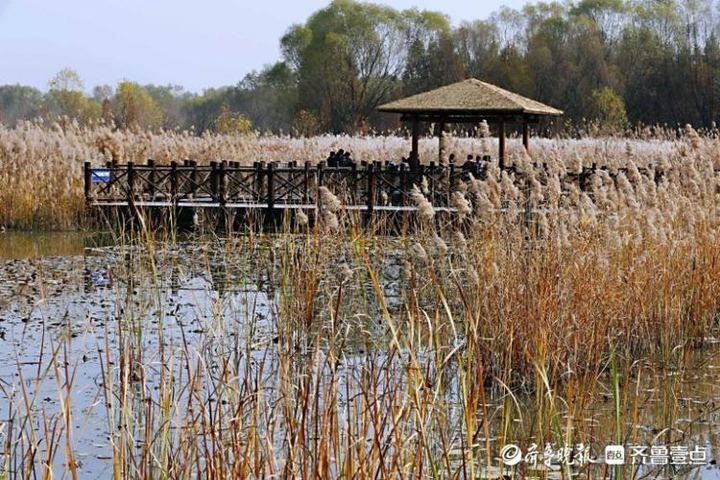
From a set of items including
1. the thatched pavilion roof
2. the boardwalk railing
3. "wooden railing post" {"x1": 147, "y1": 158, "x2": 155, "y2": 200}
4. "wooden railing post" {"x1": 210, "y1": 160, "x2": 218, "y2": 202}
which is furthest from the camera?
the thatched pavilion roof

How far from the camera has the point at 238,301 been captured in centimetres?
909

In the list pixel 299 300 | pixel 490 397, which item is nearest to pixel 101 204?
pixel 299 300

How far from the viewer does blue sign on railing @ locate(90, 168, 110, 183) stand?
54.0 feet

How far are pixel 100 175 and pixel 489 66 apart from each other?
31809mm

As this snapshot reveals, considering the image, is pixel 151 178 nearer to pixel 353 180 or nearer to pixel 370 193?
pixel 353 180

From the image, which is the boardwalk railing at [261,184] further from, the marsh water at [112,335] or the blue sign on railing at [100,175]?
the marsh water at [112,335]

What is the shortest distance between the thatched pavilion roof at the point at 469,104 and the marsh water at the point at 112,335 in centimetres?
473

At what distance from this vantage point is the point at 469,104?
57.2 ft

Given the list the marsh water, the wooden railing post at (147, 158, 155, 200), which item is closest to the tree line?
the wooden railing post at (147, 158, 155, 200)

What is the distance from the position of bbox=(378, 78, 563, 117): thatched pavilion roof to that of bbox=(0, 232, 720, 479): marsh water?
473 cm

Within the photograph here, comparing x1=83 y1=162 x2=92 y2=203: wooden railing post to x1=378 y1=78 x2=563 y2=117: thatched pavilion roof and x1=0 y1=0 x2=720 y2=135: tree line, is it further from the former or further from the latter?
x1=0 y1=0 x2=720 y2=135: tree line

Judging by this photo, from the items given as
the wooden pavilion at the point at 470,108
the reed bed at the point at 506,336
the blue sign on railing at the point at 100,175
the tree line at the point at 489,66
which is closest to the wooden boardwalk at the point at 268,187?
the blue sign on railing at the point at 100,175

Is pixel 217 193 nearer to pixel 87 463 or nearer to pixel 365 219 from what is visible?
pixel 365 219

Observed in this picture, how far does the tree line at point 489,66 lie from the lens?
42281mm
